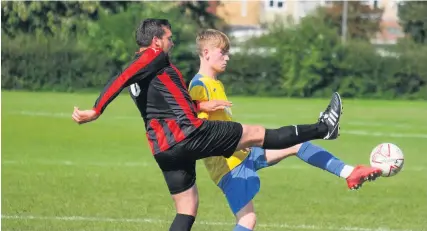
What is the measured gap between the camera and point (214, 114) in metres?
7.78

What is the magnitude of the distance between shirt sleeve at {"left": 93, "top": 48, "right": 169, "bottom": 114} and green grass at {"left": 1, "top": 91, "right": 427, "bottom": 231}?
309 cm

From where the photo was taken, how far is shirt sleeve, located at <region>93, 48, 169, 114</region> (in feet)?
23.3

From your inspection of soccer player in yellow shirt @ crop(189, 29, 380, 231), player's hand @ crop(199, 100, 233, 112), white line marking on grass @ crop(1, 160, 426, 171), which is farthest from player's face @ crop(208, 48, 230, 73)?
white line marking on grass @ crop(1, 160, 426, 171)

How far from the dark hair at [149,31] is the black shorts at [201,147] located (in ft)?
2.41

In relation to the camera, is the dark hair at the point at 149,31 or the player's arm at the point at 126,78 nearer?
the player's arm at the point at 126,78

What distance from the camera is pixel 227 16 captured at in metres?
58.3

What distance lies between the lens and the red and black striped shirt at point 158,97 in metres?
7.13

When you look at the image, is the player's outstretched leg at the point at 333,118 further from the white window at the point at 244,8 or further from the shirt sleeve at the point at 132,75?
the white window at the point at 244,8

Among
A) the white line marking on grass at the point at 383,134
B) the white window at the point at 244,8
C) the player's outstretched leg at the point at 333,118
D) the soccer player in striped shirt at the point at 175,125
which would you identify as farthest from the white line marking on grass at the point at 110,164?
the white window at the point at 244,8

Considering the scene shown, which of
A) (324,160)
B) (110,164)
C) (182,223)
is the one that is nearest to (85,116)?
(182,223)

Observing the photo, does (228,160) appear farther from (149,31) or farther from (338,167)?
(149,31)

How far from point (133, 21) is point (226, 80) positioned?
4505mm

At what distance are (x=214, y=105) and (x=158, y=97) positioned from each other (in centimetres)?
45

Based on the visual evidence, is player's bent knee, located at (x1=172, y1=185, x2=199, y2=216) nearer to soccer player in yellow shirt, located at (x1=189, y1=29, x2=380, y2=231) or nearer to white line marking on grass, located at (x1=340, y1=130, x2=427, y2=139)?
soccer player in yellow shirt, located at (x1=189, y1=29, x2=380, y2=231)
